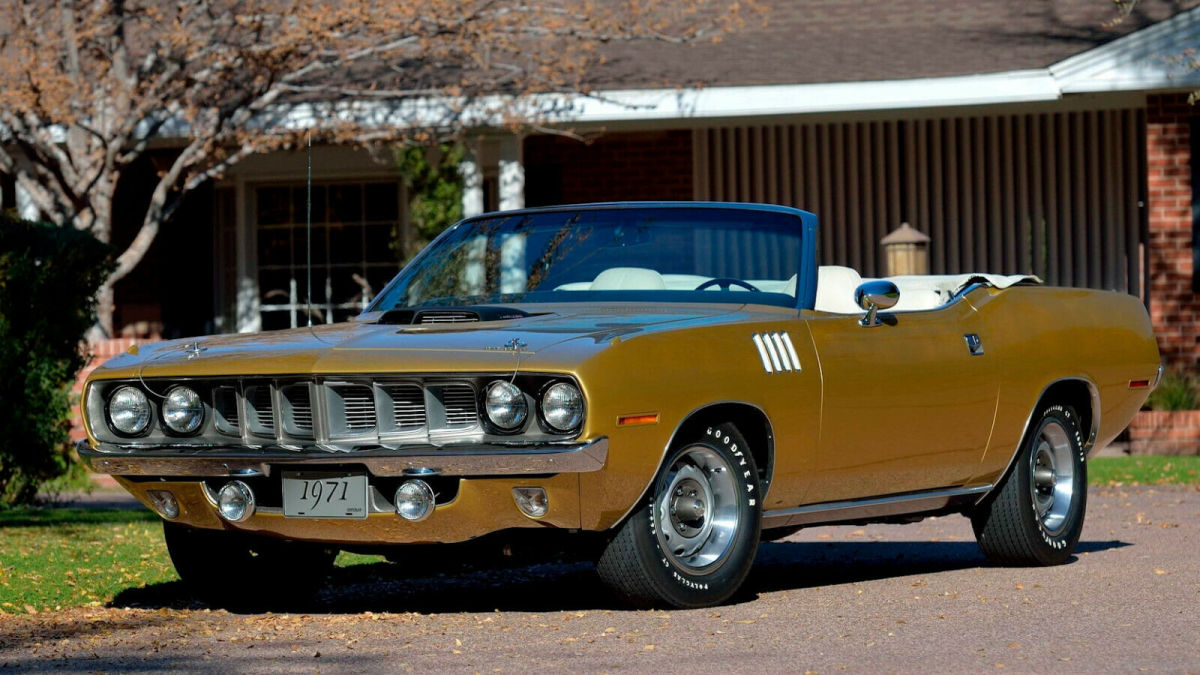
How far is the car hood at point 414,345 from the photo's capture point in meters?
6.03

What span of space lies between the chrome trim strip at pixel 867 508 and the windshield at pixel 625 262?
0.79m

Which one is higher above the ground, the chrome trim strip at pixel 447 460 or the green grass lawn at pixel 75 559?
the chrome trim strip at pixel 447 460

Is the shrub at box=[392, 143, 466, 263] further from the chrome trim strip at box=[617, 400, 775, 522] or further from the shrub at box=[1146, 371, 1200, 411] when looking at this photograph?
the chrome trim strip at box=[617, 400, 775, 522]

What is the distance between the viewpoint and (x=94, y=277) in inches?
457

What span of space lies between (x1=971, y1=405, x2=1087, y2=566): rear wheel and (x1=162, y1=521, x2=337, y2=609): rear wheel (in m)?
2.86

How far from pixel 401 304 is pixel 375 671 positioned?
98.8 inches

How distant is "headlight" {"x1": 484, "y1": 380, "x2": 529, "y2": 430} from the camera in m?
5.97

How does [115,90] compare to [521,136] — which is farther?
[521,136]

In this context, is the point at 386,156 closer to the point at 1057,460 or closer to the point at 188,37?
the point at 188,37

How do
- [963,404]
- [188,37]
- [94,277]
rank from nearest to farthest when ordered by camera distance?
1. [963,404]
2. [94,277]
3. [188,37]

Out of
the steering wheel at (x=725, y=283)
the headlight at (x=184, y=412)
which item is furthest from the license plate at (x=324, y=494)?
the steering wheel at (x=725, y=283)

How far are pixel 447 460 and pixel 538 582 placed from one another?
2.13m

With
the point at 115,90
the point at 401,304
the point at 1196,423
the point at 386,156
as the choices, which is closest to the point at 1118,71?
the point at 1196,423

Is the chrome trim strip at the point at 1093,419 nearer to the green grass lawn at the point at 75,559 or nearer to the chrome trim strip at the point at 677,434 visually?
the chrome trim strip at the point at 677,434
